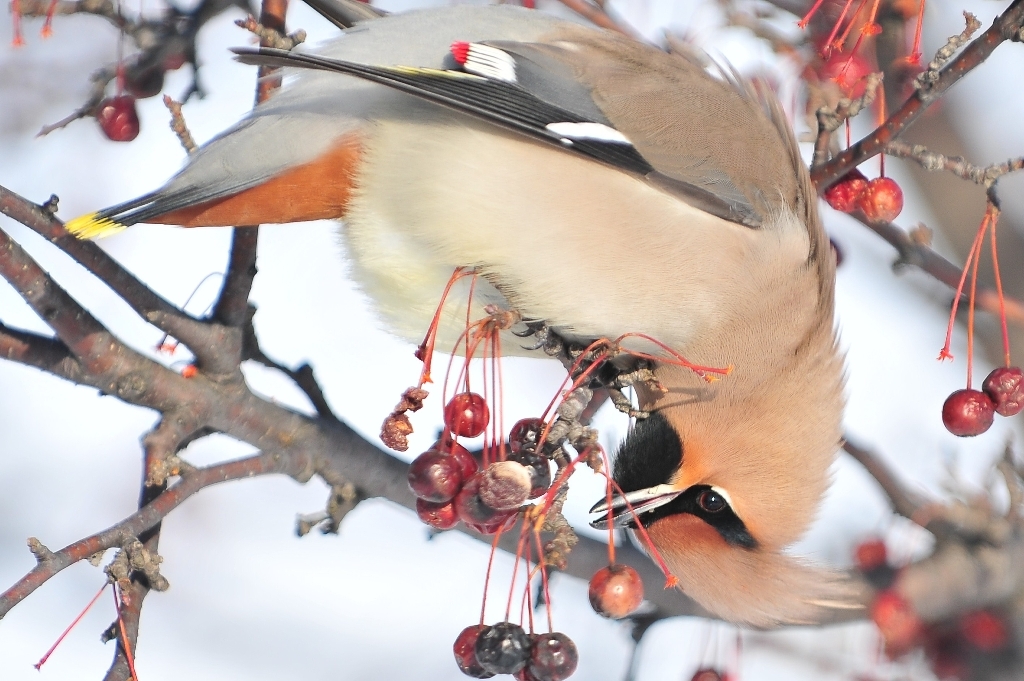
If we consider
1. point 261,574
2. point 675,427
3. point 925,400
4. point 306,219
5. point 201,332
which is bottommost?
point 261,574

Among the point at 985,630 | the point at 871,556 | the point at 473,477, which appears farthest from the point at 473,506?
the point at 985,630

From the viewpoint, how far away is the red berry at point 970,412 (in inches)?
104

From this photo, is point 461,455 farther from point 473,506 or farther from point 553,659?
point 553,659

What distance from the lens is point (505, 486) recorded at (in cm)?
209

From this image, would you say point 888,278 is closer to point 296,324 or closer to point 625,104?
point 625,104

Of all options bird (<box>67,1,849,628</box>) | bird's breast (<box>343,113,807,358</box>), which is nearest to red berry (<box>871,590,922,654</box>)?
bird (<box>67,1,849,628</box>)

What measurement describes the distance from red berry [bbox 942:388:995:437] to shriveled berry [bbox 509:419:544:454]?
105 cm

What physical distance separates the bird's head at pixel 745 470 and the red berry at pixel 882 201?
0.38 meters

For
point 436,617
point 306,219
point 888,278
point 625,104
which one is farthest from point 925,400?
point 306,219

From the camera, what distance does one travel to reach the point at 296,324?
4.89 meters

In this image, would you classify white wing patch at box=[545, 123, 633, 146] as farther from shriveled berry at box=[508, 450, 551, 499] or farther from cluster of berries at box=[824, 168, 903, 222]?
shriveled berry at box=[508, 450, 551, 499]

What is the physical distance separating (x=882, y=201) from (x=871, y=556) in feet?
3.53

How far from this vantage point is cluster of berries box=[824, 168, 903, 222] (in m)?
2.75

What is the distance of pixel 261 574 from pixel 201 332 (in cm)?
241
